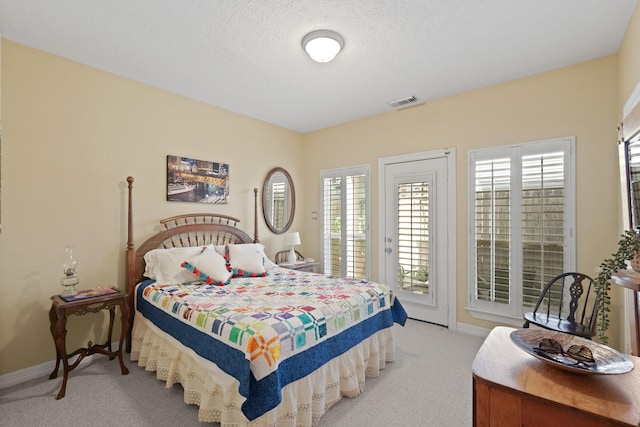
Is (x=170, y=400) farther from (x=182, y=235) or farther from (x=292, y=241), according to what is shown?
(x=292, y=241)

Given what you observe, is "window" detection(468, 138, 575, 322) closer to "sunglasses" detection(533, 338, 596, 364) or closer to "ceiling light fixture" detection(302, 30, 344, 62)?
"ceiling light fixture" detection(302, 30, 344, 62)

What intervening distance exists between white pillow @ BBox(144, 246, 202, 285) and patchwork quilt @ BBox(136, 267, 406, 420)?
0.11 meters

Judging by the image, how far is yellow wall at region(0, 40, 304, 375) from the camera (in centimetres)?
255

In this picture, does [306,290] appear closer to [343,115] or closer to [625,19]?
[343,115]

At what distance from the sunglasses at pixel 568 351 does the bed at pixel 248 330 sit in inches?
50.2

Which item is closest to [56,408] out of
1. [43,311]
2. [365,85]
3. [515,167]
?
[43,311]

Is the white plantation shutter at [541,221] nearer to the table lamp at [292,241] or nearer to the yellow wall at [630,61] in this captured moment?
the yellow wall at [630,61]

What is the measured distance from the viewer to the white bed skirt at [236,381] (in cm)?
184

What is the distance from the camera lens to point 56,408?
86.0 inches

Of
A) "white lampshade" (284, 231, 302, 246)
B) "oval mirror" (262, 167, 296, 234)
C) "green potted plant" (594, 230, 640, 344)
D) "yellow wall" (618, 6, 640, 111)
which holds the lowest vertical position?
"white lampshade" (284, 231, 302, 246)

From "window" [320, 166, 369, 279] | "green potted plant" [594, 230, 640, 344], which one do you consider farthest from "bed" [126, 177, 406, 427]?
"green potted plant" [594, 230, 640, 344]

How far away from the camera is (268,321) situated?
76.2 inches

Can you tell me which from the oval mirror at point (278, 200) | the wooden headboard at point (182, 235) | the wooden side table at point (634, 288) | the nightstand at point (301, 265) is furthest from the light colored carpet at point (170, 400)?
the oval mirror at point (278, 200)

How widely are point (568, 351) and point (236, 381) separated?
1.64 meters
